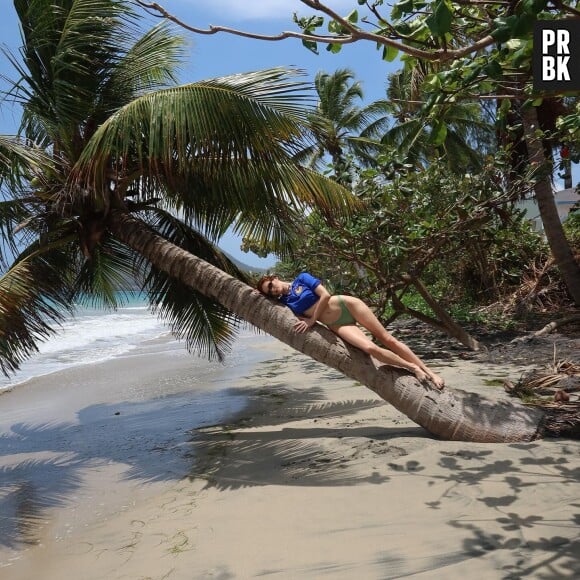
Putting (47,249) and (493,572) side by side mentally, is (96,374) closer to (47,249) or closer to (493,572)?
(47,249)

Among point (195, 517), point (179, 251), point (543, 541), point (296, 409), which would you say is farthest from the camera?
point (296, 409)

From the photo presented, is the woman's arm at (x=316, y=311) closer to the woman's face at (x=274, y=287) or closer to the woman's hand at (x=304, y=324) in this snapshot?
the woman's hand at (x=304, y=324)

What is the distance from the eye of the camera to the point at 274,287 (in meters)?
5.34

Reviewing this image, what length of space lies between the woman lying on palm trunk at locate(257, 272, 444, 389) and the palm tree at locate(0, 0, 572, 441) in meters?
0.10

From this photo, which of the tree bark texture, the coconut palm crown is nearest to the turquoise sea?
the coconut palm crown

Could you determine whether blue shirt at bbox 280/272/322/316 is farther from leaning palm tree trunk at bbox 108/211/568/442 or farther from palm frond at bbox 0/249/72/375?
palm frond at bbox 0/249/72/375

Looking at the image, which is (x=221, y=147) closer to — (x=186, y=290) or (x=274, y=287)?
(x=274, y=287)

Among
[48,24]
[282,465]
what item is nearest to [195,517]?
[282,465]

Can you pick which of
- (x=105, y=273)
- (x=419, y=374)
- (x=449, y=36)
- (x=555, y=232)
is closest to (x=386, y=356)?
(x=419, y=374)

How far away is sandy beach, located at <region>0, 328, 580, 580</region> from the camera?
2.94 meters

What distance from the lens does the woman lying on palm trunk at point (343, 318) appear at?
479 centimetres

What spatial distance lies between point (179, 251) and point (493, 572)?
14.2 ft

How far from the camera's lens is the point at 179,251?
595cm

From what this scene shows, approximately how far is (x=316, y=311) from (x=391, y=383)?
3.01 ft
